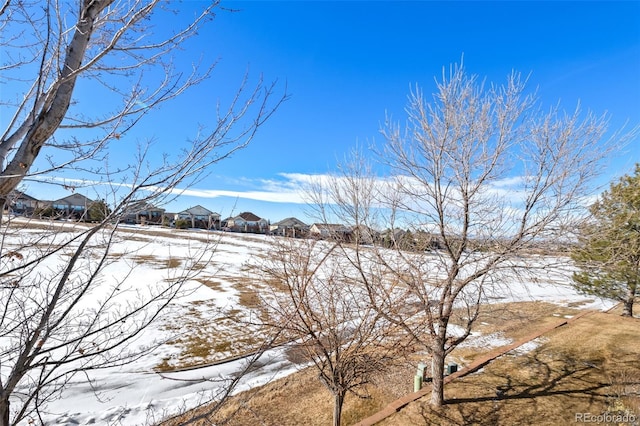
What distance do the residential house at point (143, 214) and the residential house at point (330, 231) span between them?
3119mm

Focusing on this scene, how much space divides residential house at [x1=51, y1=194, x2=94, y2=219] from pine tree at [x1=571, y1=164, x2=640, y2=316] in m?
6.24

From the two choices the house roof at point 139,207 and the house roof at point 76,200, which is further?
the house roof at point 76,200

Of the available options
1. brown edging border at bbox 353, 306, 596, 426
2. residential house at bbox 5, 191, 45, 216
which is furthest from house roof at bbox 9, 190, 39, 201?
brown edging border at bbox 353, 306, 596, 426

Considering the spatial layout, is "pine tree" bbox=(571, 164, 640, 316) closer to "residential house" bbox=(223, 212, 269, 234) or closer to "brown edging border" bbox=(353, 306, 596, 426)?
"brown edging border" bbox=(353, 306, 596, 426)

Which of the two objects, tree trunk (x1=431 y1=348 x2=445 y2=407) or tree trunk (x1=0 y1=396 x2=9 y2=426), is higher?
Result: tree trunk (x1=0 y1=396 x2=9 y2=426)

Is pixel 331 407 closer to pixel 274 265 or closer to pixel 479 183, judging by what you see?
pixel 274 265

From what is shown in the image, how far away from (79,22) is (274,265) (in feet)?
13.9

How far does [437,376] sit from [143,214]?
5.63m

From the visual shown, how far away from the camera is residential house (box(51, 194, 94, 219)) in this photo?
93.1 inches

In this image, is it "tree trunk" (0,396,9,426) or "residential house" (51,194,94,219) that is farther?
"residential house" (51,194,94,219)

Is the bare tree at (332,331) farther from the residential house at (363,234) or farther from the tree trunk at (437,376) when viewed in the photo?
the tree trunk at (437,376)

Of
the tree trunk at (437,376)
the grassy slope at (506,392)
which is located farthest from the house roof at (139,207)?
the tree trunk at (437,376)

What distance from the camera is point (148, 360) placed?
735cm

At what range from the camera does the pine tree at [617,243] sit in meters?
4.50
